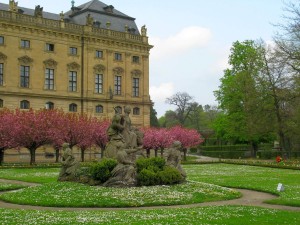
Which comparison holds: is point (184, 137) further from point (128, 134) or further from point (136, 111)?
point (128, 134)

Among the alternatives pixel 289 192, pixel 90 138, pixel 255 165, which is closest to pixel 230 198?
pixel 289 192

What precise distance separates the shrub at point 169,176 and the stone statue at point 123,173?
135 cm

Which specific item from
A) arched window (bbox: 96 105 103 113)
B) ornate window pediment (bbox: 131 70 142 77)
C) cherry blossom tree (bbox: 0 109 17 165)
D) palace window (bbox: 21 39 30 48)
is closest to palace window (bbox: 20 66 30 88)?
palace window (bbox: 21 39 30 48)

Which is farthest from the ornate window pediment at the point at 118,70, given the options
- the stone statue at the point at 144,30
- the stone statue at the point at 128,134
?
the stone statue at the point at 128,134

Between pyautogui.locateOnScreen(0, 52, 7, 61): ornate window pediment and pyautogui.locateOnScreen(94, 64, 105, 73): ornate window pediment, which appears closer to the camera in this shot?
pyautogui.locateOnScreen(0, 52, 7, 61): ornate window pediment

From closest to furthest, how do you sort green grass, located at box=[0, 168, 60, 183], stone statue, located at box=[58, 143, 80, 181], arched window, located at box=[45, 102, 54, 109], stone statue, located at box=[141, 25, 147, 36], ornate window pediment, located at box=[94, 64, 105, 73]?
stone statue, located at box=[58, 143, 80, 181] < green grass, located at box=[0, 168, 60, 183] < arched window, located at box=[45, 102, 54, 109] < ornate window pediment, located at box=[94, 64, 105, 73] < stone statue, located at box=[141, 25, 147, 36]

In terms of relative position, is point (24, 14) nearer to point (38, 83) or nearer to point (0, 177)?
point (38, 83)

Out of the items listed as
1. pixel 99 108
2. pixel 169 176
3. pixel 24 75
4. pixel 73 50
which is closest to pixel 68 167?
pixel 169 176

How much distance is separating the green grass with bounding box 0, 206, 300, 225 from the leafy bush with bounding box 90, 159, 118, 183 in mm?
5858

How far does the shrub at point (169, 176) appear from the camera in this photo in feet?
70.1

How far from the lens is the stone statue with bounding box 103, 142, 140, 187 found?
20.5 m

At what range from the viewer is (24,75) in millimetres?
61844

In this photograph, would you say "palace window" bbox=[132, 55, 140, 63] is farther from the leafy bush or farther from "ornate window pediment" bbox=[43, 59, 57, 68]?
the leafy bush

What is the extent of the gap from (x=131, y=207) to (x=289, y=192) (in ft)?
28.9
